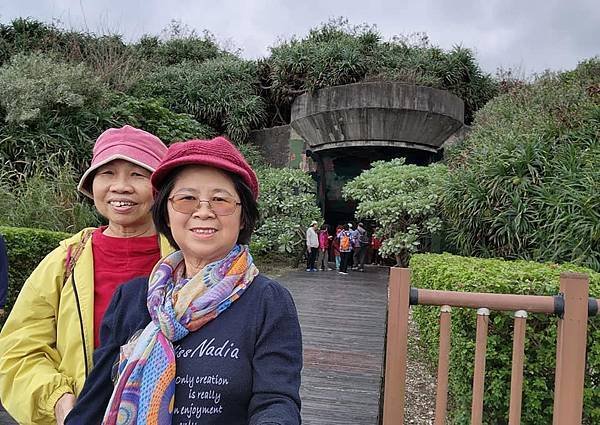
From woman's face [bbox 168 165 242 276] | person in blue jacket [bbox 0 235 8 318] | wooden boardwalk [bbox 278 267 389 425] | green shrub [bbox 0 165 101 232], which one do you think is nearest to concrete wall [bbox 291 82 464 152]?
wooden boardwalk [bbox 278 267 389 425]

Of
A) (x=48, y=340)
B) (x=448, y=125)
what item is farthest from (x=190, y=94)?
(x=48, y=340)

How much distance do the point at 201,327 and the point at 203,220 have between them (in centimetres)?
27

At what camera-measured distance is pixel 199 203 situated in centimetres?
132

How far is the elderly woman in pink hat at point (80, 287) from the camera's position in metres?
1.43

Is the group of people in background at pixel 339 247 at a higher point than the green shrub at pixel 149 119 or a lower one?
lower

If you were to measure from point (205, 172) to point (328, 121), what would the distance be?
12.4 metres

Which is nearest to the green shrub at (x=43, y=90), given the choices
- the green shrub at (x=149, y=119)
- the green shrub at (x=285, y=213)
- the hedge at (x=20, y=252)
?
the green shrub at (x=149, y=119)

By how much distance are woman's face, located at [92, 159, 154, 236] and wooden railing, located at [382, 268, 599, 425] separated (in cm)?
106

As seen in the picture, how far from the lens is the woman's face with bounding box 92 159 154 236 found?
1.62 metres

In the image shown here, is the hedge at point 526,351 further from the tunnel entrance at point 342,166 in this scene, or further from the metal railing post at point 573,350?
the tunnel entrance at point 342,166

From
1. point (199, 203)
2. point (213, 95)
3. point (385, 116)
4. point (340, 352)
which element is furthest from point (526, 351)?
point (213, 95)

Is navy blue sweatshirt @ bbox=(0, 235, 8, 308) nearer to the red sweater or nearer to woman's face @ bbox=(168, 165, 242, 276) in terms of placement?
the red sweater

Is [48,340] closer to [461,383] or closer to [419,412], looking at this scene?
[461,383]

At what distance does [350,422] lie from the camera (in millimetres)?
3193
